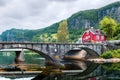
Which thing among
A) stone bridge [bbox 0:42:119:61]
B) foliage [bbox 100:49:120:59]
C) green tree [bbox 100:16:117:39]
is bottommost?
foliage [bbox 100:49:120:59]

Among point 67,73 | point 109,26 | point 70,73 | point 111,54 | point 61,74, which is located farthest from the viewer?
point 109,26

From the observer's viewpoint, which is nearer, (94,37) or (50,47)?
(50,47)

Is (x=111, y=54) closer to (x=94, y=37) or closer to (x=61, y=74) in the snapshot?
(x=94, y=37)

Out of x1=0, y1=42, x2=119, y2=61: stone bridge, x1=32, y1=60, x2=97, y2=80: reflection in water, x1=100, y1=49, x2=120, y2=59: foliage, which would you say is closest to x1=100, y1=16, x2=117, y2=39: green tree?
x1=0, y1=42, x2=119, y2=61: stone bridge

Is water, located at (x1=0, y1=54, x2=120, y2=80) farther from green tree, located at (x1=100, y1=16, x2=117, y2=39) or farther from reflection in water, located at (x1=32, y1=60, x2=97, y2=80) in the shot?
green tree, located at (x1=100, y1=16, x2=117, y2=39)

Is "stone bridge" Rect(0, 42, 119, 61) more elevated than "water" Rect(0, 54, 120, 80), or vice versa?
"stone bridge" Rect(0, 42, 119, 61)

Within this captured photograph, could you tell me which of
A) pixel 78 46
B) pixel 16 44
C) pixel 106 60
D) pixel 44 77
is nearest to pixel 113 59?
pixel 106 60

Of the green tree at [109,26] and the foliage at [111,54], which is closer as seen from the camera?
the foliage at [111,54]

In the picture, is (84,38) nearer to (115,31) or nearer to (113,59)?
(115,31)

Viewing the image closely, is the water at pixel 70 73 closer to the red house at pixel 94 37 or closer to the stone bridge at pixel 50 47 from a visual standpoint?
the stone bridge at pixel 50 47

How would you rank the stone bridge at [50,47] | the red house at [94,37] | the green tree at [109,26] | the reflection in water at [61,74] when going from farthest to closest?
the red house at [94,37] < the green tree at [109,26] < the stone bridge at [50,47] < the reflection in water at [61,74]

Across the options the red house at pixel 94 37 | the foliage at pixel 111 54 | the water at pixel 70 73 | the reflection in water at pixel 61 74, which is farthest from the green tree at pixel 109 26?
the reflection in water at pixel 61 74

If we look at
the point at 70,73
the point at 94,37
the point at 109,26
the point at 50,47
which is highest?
the point at 109,26

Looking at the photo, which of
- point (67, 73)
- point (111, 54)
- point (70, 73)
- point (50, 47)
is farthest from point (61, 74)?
point (111, 54)
